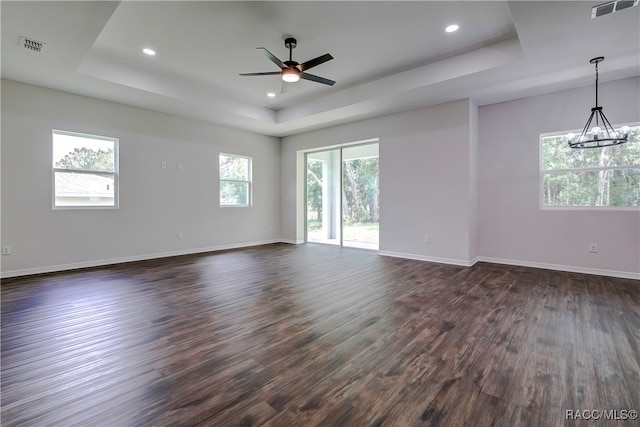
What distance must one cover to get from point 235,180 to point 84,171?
287 cm

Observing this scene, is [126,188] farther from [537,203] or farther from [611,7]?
[537,203]

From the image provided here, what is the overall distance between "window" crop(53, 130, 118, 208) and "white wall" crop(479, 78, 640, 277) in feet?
21.8

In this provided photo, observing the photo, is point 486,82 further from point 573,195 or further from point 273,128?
point 273,128

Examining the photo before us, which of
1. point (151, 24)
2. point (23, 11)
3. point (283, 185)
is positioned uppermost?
point (151, 24)

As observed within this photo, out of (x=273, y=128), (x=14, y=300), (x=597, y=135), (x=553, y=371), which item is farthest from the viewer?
(x=273, y=128)

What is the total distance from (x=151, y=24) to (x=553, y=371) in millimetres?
4813

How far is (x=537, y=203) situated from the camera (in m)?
4.82

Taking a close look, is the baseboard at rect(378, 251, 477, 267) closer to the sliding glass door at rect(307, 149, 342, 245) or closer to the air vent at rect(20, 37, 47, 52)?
the sliding glass door at rect(307, 149, 342, 245)

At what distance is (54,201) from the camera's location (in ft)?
14.9

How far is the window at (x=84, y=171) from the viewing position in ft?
15.2

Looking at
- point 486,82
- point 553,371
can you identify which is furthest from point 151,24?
point 553,371

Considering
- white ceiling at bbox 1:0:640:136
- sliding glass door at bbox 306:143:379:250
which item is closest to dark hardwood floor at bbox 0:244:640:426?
sliding glass door at bbox 306:143:379:250

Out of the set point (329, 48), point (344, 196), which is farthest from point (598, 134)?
point (344, 196)

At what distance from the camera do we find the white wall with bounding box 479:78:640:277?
13.7 ft
